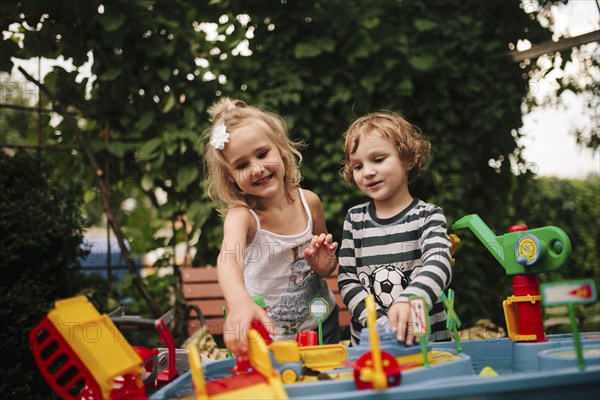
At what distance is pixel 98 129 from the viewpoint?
3867mm

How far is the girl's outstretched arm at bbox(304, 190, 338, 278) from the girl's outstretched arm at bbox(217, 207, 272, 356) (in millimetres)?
249

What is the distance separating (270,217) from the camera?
220cm

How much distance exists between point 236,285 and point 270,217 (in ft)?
2.20

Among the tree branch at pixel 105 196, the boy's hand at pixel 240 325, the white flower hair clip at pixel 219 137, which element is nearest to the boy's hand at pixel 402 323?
the boy's hand at pixel 240 325

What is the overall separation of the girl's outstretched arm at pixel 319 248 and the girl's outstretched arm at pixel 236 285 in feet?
0.82

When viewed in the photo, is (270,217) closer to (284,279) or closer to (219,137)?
(284,279)

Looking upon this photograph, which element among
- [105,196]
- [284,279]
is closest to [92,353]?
[284,279]

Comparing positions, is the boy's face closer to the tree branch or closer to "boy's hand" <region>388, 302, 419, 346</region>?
"boy's hand" <region>388, 302, 419, 346</region>

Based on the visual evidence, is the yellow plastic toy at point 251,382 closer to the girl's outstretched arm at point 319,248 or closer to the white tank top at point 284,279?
the girl's outstretched arm at point 319,248

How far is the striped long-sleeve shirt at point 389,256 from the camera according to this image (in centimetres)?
188

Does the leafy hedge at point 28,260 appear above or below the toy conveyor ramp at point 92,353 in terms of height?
above

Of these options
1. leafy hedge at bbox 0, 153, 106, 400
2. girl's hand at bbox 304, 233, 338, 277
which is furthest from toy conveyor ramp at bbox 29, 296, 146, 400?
leafy hedge at bbox 0, 153, 106, 400

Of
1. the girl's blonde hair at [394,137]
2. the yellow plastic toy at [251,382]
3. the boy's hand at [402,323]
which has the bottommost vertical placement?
the yellow plastic toy at [251,382]

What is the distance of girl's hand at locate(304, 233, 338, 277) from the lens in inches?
73.2
